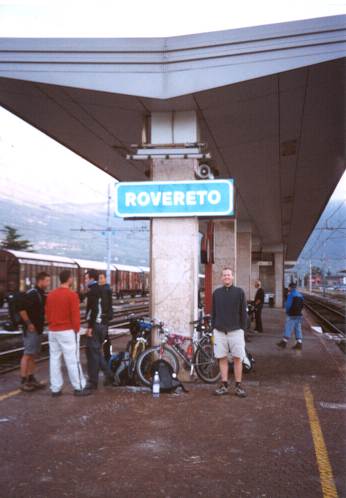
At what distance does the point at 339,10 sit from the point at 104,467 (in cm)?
650

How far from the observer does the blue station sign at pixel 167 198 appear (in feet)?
26.0

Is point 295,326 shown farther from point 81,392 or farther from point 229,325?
point 81,392

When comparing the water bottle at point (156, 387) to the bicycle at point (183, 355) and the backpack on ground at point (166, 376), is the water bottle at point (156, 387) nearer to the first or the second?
the backpack on ground at point (166, 376)

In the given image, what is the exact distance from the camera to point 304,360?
10.5 metres

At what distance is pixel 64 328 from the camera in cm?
688

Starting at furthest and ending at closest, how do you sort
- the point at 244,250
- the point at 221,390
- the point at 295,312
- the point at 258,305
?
the point at 244,250, the point at 258,305, the point at 295,312, the point at 221,390

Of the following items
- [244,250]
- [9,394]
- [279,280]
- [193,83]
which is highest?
[193,83]

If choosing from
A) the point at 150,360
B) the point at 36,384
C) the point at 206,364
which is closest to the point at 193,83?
the point at 150,360

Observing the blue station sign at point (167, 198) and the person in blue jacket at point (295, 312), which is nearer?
the blue station sign at point (167, 198)

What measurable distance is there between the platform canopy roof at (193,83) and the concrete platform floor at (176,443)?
4.54 meters

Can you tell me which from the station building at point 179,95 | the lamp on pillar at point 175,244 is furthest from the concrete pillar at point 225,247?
the lamp on pillar at point 175,244

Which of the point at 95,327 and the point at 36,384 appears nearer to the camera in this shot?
the point at 36,384

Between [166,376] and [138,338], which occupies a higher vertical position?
[138,338]

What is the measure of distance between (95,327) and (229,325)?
202cm
